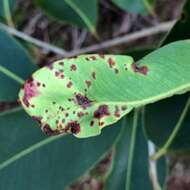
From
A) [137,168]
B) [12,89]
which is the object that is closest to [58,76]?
[12,89]

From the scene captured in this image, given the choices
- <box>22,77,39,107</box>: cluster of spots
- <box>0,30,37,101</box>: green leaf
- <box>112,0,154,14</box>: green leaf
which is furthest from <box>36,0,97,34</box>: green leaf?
<box>22,77,39,107</box>: cluster of spots

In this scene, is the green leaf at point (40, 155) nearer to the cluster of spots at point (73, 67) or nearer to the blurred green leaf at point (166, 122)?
the blurred green leaf at point (166, 122)

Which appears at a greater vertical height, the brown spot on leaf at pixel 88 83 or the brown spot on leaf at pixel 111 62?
the brown spot on leaf at pixel 111 62

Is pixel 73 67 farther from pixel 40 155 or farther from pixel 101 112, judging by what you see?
pixel 40 155

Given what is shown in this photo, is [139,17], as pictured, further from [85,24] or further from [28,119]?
[28,119]

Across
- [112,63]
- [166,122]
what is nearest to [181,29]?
[166,122]

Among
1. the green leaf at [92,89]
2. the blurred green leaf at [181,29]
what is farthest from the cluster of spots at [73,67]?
the blurred green leaf at [181,29]
